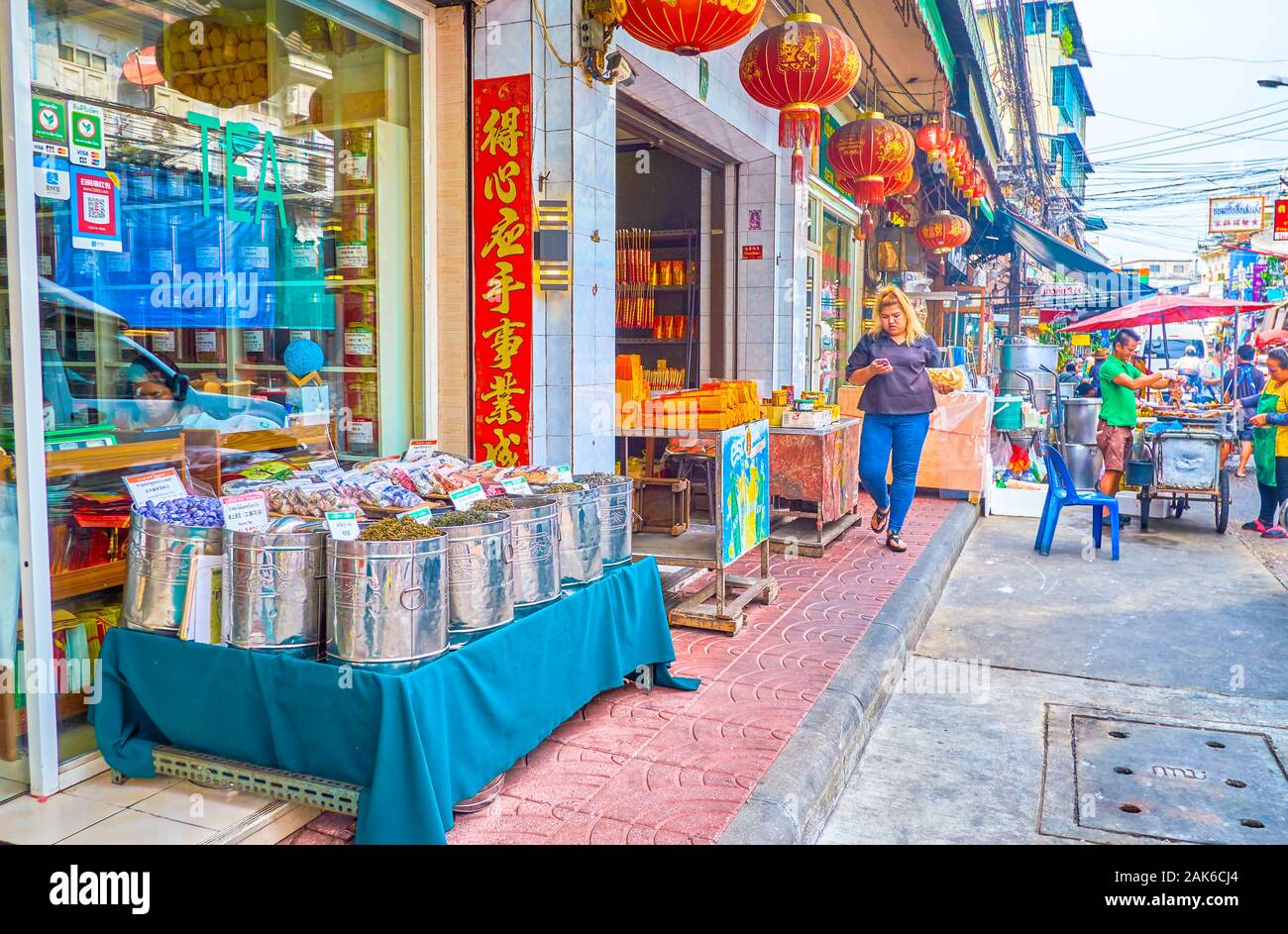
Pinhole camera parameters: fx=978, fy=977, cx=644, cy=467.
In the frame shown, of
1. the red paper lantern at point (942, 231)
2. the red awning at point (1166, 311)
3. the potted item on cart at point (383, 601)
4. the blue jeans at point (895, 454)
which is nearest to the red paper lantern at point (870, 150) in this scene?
the blue jeans at point (895, 454)

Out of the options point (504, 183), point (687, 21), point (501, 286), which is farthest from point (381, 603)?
point (687, 21)

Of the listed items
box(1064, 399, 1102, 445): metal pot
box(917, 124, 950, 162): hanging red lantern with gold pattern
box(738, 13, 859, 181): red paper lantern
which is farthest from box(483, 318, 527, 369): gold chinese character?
box(1064, 399, 1102, 445): metal pot

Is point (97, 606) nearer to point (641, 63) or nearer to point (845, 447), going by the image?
point (641, 63)

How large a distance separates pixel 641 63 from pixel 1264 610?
5690 millimetres

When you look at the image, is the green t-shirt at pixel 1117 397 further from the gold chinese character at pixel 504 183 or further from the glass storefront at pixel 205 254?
the glass storefront at pixel 205 254

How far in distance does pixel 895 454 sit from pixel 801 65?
3.34m

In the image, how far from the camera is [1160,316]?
39.9 feet

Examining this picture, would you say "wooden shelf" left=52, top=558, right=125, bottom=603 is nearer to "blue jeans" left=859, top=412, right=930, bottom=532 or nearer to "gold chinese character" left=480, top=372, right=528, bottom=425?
"gold chinese character" left=480, top=372, right=528, bottom=425

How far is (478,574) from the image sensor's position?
3281 millimetres

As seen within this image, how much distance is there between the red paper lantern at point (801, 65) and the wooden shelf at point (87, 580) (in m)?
4.72

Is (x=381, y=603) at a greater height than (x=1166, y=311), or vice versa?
(x=1166, y=311)

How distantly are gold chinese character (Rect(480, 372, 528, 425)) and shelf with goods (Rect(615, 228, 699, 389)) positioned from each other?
5.05 m

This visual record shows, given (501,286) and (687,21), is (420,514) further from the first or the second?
(687,21)

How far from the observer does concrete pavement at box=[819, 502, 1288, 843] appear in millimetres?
3762
